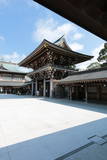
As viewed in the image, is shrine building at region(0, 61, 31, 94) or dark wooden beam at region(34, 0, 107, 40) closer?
dark wooden beam at region(34, 0, 107, 40)

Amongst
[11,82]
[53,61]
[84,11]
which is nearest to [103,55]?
[53,61]

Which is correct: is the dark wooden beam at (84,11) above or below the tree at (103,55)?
below

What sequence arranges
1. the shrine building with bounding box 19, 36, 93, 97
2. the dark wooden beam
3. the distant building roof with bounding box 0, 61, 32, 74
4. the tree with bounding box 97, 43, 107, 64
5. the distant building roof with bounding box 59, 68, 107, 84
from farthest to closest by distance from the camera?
the distant building roof with bounding box 0, 61, 32, 74, the tree with bounding box 97, 43, 107, 64, the shrine building with bounding box 19, 36, 93, 97, the distant building roof with bounding box 59, 68, 107, 84, the dark wooden beam

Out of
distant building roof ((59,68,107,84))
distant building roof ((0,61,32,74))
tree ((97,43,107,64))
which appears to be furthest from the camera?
distant building roof ((0,61,32,74))

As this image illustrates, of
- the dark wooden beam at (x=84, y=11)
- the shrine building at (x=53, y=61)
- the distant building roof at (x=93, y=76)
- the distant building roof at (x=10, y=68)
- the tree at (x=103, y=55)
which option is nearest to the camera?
the dark wooden beam at (x=84, y=11)

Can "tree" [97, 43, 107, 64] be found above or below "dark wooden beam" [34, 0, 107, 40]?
above

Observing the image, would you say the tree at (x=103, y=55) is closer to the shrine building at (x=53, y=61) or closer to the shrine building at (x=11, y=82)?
the shrine building at (x=53, y=61)

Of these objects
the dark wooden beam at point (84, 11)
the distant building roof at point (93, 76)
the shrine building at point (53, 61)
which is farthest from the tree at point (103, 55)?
the dark wooden beam at point (84, 11)

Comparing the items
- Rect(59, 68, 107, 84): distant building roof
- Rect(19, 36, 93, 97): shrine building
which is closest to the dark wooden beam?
Rect(59, 68, 107, 84): distant building roof

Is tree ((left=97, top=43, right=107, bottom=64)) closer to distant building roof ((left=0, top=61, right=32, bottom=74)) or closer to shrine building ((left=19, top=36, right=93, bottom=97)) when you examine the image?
shrine building ((left=19, top=36, right=93, bottom=97))

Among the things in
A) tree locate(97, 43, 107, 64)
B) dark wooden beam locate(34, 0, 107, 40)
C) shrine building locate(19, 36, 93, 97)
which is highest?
→ tree locate(97, 43, 107, 64)

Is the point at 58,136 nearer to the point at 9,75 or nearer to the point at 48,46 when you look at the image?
the point at 48,46

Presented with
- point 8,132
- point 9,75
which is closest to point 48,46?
point 8,132

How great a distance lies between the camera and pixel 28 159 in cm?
218
